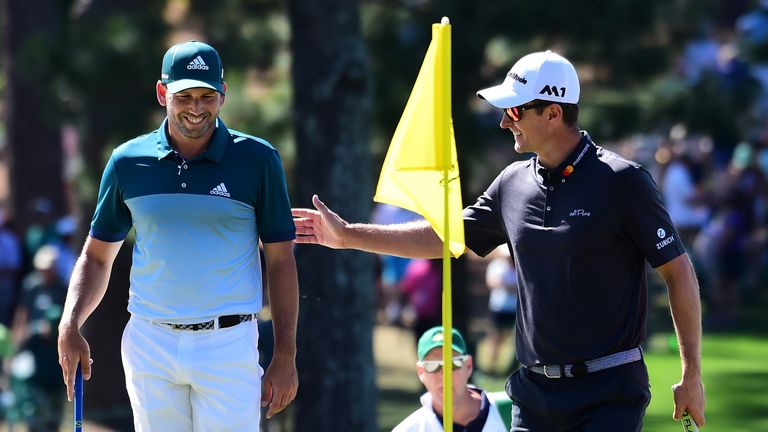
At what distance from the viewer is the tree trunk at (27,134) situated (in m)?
17.0

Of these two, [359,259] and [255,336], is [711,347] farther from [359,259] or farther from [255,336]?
[255,336]

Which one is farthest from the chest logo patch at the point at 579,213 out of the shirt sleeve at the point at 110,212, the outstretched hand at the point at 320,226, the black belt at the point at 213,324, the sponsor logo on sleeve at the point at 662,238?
the shirt sleeve at the point at 110,212

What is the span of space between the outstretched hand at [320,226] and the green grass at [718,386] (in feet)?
18.2

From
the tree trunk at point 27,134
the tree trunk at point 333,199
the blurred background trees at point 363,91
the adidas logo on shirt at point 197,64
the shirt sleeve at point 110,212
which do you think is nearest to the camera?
the adidas logo on shirt at point 197,64

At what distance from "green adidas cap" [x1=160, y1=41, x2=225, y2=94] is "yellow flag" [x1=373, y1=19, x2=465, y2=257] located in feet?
2.36

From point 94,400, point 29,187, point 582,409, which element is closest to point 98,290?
point 582,409

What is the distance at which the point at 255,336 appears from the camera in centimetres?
537

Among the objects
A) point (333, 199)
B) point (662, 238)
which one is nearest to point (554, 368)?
point (662, 238)

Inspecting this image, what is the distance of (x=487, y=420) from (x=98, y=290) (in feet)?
6.13

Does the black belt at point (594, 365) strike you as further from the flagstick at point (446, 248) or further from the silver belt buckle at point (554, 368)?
the flagstick at point (446, 248)

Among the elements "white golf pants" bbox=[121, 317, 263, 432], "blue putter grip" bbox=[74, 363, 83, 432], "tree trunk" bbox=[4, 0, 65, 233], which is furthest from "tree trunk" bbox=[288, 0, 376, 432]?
"tree trunk" bbox=[4, 0, 65, 233]

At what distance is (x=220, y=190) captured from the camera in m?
5.22

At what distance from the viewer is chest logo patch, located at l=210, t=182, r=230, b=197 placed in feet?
17.1

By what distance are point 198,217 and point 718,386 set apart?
8.03 metres
